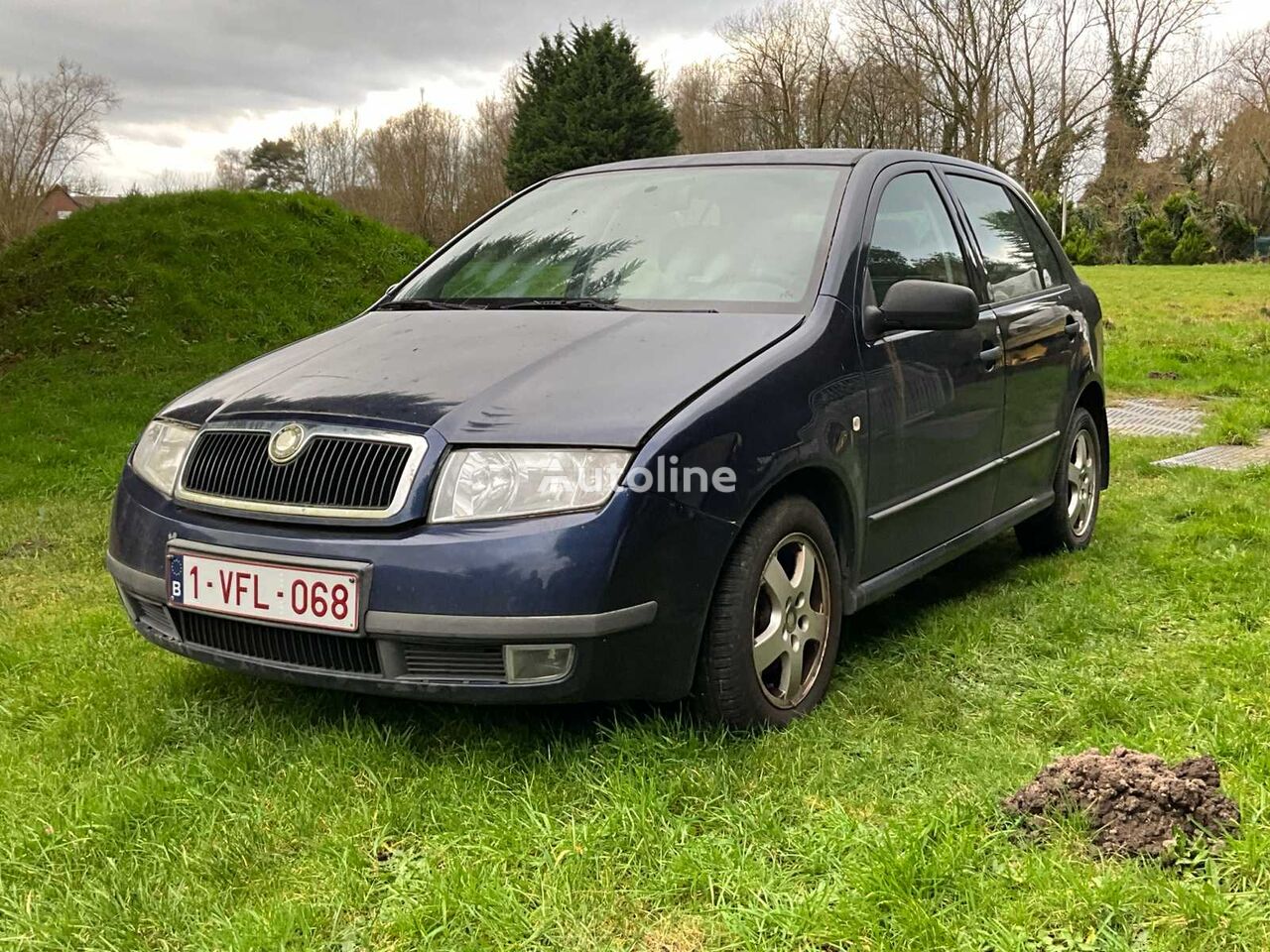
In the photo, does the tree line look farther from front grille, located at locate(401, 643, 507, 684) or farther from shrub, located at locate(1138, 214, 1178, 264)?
front grille, located at locate(401, 643, 507, 684)

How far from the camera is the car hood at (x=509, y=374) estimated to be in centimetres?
252

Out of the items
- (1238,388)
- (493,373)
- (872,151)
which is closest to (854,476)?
(493,373)

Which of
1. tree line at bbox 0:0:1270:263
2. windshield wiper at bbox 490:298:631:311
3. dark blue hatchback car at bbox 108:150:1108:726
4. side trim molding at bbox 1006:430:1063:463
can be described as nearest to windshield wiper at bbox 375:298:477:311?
dark blue hatchback car at bbox 108:150:1108:726

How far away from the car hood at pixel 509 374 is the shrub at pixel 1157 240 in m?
37.6

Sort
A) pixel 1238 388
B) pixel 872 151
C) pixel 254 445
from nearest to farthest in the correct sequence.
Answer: pixel 254 445
pixel 872 151
pixel 1238 388

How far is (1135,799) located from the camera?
229cm

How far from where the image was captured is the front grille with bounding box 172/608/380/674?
99.4 inches

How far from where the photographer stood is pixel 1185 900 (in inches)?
80.0

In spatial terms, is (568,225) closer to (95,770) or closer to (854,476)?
(854,476)

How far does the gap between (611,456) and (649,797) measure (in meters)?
0.74

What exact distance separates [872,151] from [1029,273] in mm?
1147

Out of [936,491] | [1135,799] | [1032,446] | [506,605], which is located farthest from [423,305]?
[1135,799]

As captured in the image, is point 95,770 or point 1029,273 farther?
point 1029,273

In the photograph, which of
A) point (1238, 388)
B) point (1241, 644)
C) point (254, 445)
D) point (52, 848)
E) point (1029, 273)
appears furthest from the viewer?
point (1238, 388)
